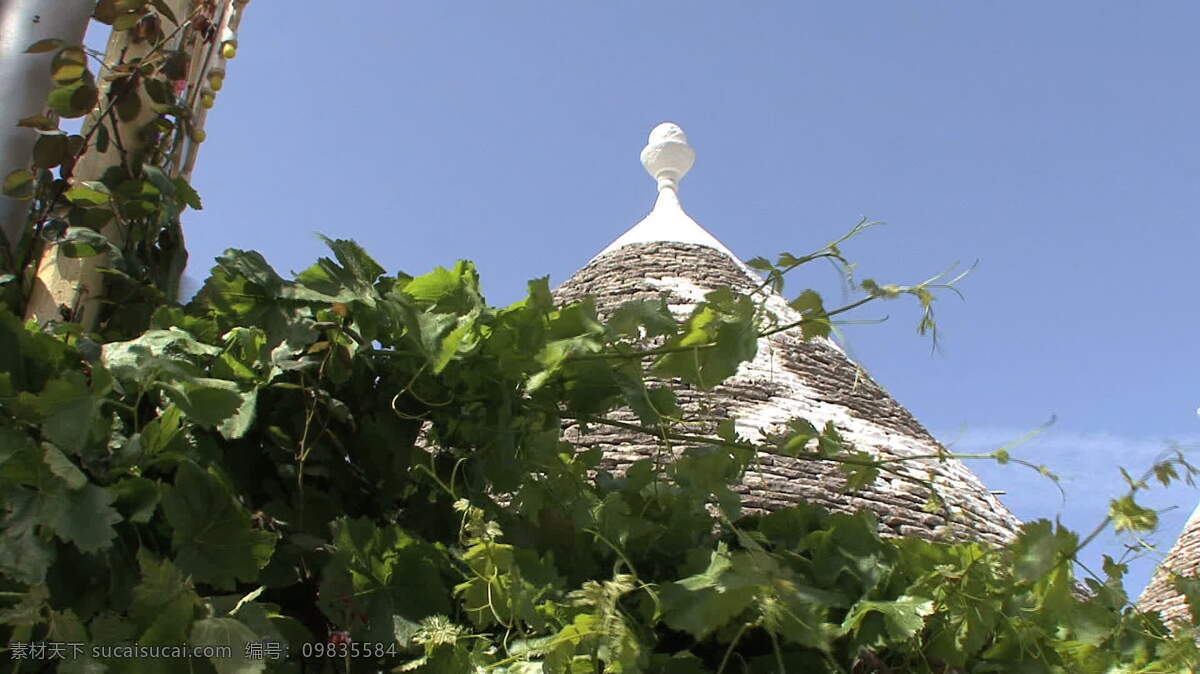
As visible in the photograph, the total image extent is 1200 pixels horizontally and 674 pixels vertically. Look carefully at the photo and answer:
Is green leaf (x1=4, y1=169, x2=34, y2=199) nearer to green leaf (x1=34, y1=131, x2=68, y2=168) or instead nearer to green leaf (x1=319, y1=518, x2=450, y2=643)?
green leaf (x1=34, y1=131, x2=68, y2=168)

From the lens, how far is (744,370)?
16.7 ft

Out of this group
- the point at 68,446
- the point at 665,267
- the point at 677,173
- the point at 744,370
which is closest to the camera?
the point at 68,446

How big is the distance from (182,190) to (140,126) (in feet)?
0.64

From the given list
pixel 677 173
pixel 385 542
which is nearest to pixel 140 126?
pixel 385 542

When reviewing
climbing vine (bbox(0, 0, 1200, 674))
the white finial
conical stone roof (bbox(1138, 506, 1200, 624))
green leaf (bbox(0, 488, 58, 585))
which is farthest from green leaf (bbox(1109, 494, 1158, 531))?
the white finial

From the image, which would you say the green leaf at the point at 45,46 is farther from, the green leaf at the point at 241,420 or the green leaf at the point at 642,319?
the green leaf at the point at 642,319

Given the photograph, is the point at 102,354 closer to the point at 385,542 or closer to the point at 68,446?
the point at 68,446

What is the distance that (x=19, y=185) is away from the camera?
2.13 metres

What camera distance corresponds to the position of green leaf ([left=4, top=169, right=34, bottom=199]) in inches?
83.7

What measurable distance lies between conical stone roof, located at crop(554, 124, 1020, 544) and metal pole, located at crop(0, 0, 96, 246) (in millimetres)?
1695

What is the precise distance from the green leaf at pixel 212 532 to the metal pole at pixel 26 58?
3.30 feet

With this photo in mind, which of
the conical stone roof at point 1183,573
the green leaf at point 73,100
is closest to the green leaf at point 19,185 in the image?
the green leaf at point 73,100

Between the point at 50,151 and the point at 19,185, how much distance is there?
0.31 ft

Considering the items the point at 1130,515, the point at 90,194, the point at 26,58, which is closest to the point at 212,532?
the point at 90,194
